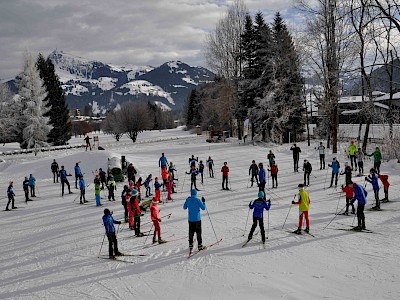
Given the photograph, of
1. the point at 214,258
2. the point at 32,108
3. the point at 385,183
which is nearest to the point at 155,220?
the point at 214,258

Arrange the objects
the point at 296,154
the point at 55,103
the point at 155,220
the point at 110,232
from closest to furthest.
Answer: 1. the point at 110,232
2. the point at 155,220
3. the point at 296,154
4. the point at 55,103

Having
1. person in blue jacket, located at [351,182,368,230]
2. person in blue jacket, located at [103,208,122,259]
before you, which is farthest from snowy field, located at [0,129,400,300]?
person in blue jacket, located at [351,182,368,230]

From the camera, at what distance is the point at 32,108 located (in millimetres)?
38281

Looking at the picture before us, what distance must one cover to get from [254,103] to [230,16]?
1381 centimetres

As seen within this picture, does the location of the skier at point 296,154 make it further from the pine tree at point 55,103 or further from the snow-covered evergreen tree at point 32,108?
the pine tree at point 55,103

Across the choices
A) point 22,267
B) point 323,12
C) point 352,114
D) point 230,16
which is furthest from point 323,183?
point 352,114

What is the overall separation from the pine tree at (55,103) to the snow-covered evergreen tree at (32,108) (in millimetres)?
5329

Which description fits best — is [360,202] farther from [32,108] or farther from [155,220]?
[32,108]

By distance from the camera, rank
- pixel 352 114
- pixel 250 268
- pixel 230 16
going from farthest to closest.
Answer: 1. pixel 352 114
2. pixel 230 16
3. pixel 250 268

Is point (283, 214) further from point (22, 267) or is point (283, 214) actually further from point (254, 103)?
point (254, 103)

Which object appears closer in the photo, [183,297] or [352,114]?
[183,297]

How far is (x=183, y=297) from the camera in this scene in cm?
686

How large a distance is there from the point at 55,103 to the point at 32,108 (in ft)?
25.6

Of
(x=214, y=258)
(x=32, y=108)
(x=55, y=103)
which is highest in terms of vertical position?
(x=55, y=103)
